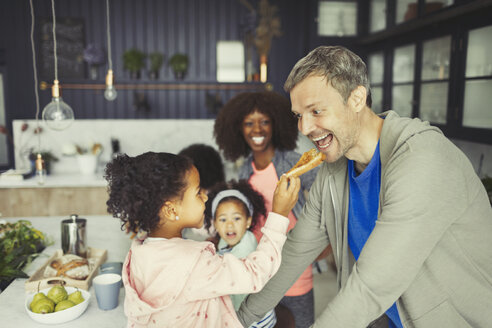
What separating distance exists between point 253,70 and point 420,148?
394 centimetres

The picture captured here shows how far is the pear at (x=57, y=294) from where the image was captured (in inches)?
49.6

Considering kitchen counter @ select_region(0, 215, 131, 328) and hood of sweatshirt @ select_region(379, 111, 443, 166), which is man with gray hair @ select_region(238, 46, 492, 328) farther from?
kitchen counter @ select_region(0, 215, 131, 328)

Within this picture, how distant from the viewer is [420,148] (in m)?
0.97

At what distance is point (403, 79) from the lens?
12.1 ft

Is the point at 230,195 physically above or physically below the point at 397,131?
below

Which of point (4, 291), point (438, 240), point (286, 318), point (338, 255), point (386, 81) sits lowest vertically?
point (286, 318)

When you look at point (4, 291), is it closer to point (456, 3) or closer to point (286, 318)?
point (286, 318)

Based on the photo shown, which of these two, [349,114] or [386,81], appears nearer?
[349,114]

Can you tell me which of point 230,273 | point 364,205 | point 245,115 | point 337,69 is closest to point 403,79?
point 245,115

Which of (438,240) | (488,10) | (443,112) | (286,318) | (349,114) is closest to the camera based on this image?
(438,240)

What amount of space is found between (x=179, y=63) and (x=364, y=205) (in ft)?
12.0

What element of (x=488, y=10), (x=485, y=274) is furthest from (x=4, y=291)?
(x=488, y=10)

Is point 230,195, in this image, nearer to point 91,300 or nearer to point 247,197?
point 247,197

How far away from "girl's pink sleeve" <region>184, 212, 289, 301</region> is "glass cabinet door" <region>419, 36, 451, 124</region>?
252cm
